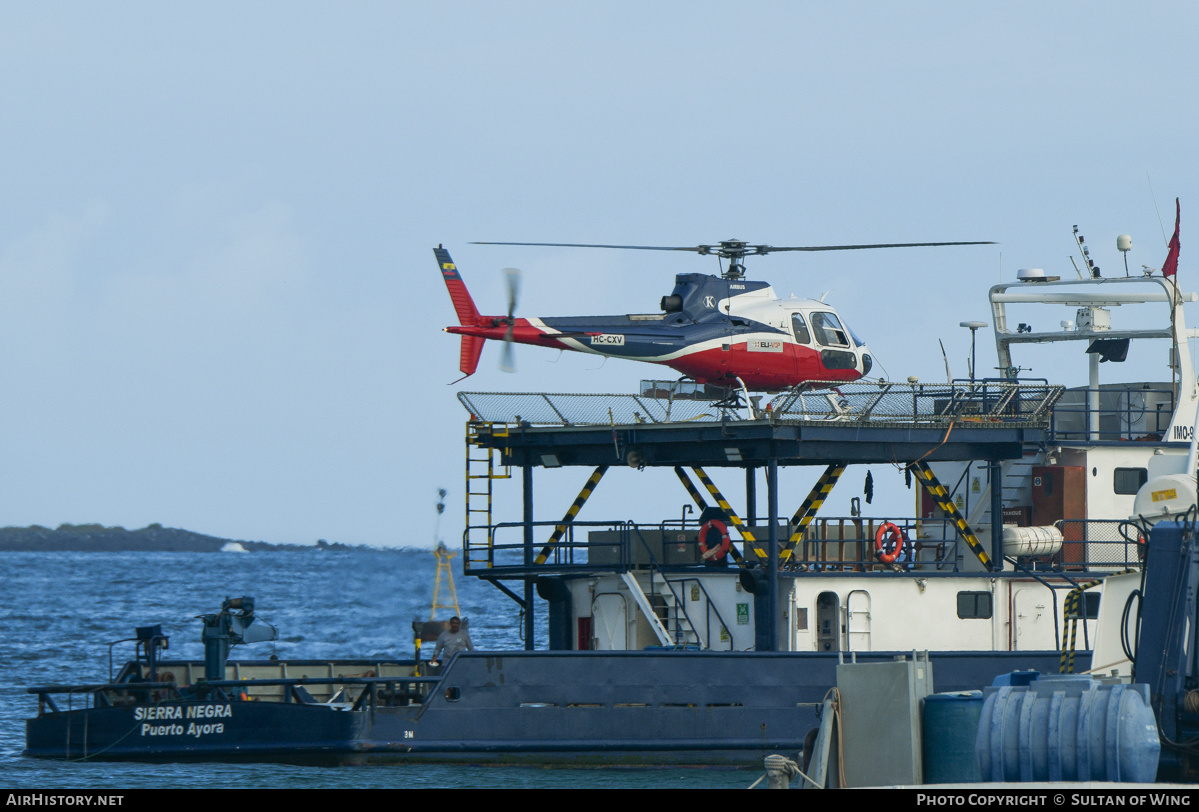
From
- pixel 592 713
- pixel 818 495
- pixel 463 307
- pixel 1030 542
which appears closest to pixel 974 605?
pixel 1030 542

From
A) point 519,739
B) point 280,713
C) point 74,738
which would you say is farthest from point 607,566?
point 74,738

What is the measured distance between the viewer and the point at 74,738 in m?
24.1

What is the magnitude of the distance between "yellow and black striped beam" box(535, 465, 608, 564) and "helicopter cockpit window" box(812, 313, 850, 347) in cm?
455

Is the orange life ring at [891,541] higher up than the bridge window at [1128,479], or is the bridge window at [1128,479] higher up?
the bridge window at [1128,479]

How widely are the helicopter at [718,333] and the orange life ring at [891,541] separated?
302 cm

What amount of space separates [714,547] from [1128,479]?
6.32 m

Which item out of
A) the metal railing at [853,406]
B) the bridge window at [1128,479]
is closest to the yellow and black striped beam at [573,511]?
the metal railing at [853,406]

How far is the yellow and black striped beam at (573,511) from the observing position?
26219mm

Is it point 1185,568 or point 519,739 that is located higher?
point 1185,568

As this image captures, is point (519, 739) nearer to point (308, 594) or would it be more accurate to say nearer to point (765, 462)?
point (765, 462)

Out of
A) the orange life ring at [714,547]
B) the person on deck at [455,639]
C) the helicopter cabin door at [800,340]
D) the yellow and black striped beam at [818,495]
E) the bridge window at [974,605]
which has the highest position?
the helicopter cabin door at [800,340]

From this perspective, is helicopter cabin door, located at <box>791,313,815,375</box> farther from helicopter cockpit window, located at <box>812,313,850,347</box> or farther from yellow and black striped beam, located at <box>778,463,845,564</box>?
yellow and black striped beam, located at <box>778,463,845,564</box>

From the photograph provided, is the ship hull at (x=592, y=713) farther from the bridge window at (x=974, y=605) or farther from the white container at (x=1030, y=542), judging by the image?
the white container at (x=1030, y=542)

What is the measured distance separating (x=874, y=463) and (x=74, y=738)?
11.8 metres
